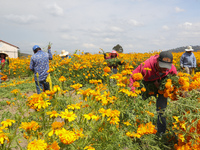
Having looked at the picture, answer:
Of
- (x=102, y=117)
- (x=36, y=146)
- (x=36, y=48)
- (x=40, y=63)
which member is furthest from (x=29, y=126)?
(x=36, y=48)

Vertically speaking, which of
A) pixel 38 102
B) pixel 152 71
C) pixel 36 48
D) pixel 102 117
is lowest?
pixel 102 117

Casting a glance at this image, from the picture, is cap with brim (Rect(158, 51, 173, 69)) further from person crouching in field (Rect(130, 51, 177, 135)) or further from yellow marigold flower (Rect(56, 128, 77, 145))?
yellow marigold flower (Rect(56, 128, 77, 145))

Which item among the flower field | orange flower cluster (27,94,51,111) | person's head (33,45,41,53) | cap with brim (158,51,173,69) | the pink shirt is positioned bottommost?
the flower field

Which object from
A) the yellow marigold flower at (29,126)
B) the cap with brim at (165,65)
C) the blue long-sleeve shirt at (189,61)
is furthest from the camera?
the blue long-sleeve shirt at (189,61)

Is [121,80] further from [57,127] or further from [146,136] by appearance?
[57,127]

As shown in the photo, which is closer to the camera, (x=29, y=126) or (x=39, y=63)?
(x=29, y=126)

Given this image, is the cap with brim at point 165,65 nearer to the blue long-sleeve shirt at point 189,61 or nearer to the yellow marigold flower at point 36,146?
the yellow marigold flower at point 36,146

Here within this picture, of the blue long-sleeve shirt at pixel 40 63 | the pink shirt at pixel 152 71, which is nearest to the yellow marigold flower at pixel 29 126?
the pink shirt at pixel 152 71

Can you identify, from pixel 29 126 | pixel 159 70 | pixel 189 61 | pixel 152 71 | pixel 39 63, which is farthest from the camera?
pixel 189 61

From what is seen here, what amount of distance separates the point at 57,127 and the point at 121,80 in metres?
1.02

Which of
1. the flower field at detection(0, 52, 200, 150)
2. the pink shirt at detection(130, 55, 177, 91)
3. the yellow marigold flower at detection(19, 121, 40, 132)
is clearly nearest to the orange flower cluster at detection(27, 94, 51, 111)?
the flower field at detection(0, 52, 200, 150)

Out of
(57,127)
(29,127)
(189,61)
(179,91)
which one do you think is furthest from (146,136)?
(189,61)

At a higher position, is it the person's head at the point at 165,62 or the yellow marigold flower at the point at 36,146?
the person's head at the point at 165,62

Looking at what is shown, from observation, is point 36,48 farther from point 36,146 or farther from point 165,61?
point 36,146
